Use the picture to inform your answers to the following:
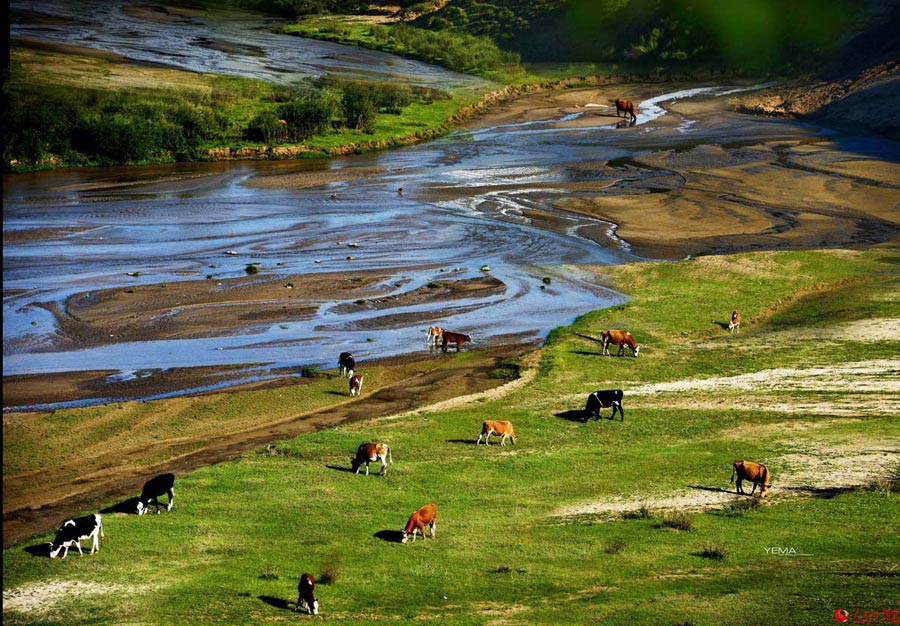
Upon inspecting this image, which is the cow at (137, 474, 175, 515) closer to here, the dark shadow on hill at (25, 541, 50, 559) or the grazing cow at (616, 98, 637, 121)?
the dark shadow on hill at (25, 541, 50, 559)

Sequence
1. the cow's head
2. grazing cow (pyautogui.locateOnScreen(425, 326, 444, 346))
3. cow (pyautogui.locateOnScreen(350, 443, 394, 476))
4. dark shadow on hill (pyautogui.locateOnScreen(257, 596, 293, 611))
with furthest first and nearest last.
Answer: grazing cow (pyautogui.locateOnScreen(425, 326, 444, 346))
cow (pyautogui.locateOnScreen(350, 443, 394, 476))
the cow's head
dark shadow on hill (pyautogui.locateOnScreen(257, 596, 293, 611))

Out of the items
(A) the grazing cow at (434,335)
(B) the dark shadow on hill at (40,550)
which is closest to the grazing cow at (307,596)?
(B) the dark shadow on hill at (40,550)

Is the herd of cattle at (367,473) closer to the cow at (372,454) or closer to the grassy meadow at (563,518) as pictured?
the cow at (372,454)

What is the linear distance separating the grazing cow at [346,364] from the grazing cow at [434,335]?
4.78 meters

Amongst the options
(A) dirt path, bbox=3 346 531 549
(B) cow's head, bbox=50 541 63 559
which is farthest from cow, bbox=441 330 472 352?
(B) cow's head, bbox=50 541 63 559

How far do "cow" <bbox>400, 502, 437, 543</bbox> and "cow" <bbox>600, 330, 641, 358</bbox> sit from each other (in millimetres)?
21128

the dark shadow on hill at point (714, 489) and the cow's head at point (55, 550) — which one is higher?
the cow's head at point (55, 550)

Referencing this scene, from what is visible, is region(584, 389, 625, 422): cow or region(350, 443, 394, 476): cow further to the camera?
region(584, 389, 625, 422): cow

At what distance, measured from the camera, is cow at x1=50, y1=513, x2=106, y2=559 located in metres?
22.7

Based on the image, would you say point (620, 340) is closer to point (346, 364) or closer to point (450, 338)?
point (450, 338)

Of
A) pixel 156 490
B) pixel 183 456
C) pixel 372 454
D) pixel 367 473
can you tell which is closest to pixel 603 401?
pixel 372 454

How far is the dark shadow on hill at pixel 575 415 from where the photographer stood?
34.7 m

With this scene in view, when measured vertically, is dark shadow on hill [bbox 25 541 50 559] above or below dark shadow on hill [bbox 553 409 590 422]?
above

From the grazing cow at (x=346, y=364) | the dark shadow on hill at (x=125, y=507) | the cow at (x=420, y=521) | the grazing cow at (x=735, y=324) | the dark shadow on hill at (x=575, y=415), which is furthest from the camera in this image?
the grazing cow at (x=735, y=324)
